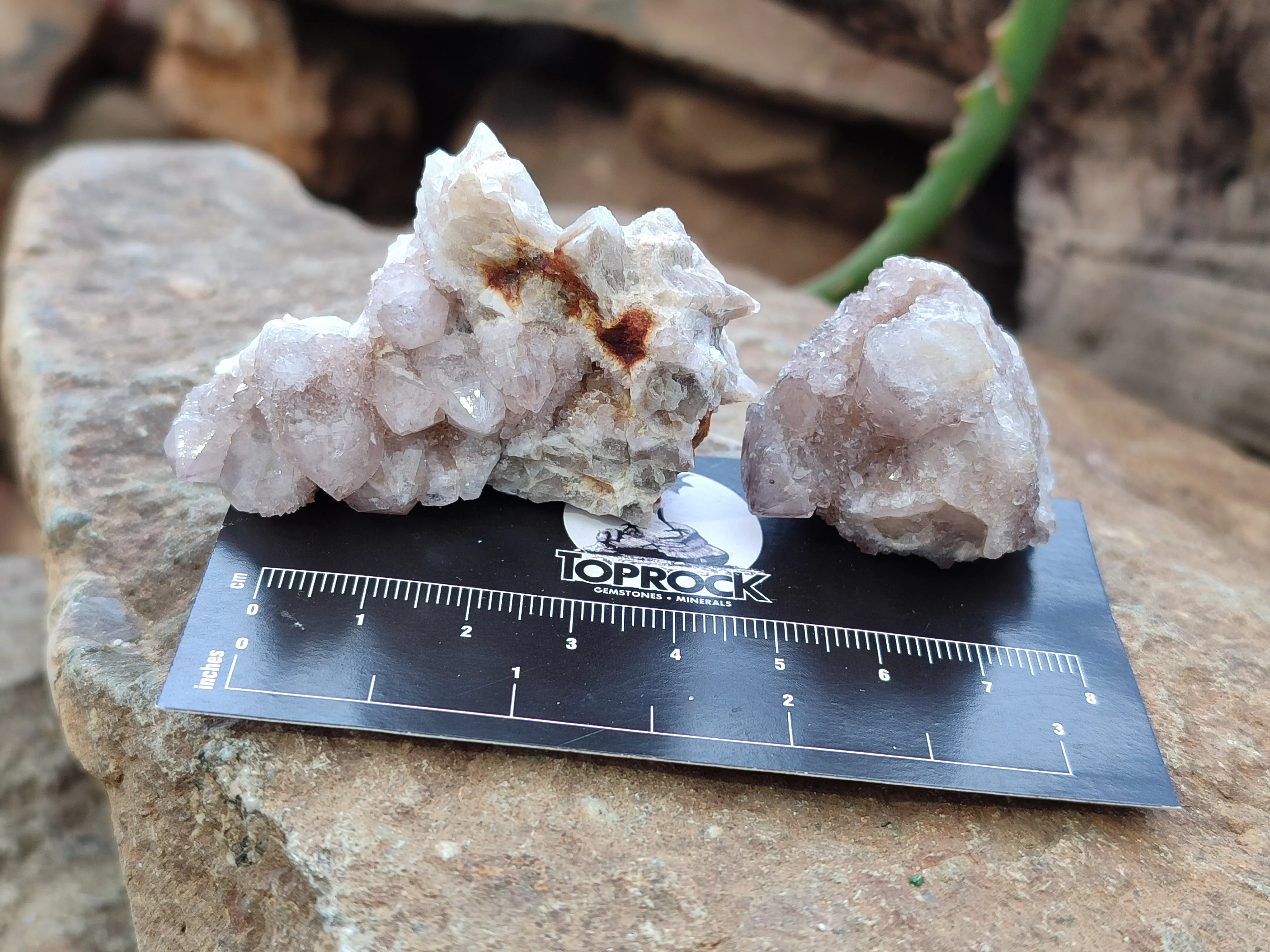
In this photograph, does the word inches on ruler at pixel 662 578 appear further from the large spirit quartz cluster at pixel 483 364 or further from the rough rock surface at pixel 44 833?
the rough rock surface at pixel 44 833

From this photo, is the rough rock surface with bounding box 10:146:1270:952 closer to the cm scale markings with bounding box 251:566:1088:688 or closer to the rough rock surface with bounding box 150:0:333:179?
the cm scale markings with bounding box 251:566:1088:688

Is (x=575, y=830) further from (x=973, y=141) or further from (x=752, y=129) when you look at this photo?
(x=752, y=129)

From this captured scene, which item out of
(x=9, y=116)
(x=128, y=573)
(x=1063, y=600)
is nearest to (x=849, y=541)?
(x=1063, y=600)

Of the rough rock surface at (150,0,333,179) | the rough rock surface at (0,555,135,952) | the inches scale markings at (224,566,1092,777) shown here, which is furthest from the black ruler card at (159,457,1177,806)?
the rough rock surface at (150,0,333,179)

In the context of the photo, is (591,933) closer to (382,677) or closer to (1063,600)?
(382,677)

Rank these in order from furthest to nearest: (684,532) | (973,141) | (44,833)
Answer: (973,141), (44,833), (684,532)

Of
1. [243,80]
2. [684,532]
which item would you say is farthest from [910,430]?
[243,80]
